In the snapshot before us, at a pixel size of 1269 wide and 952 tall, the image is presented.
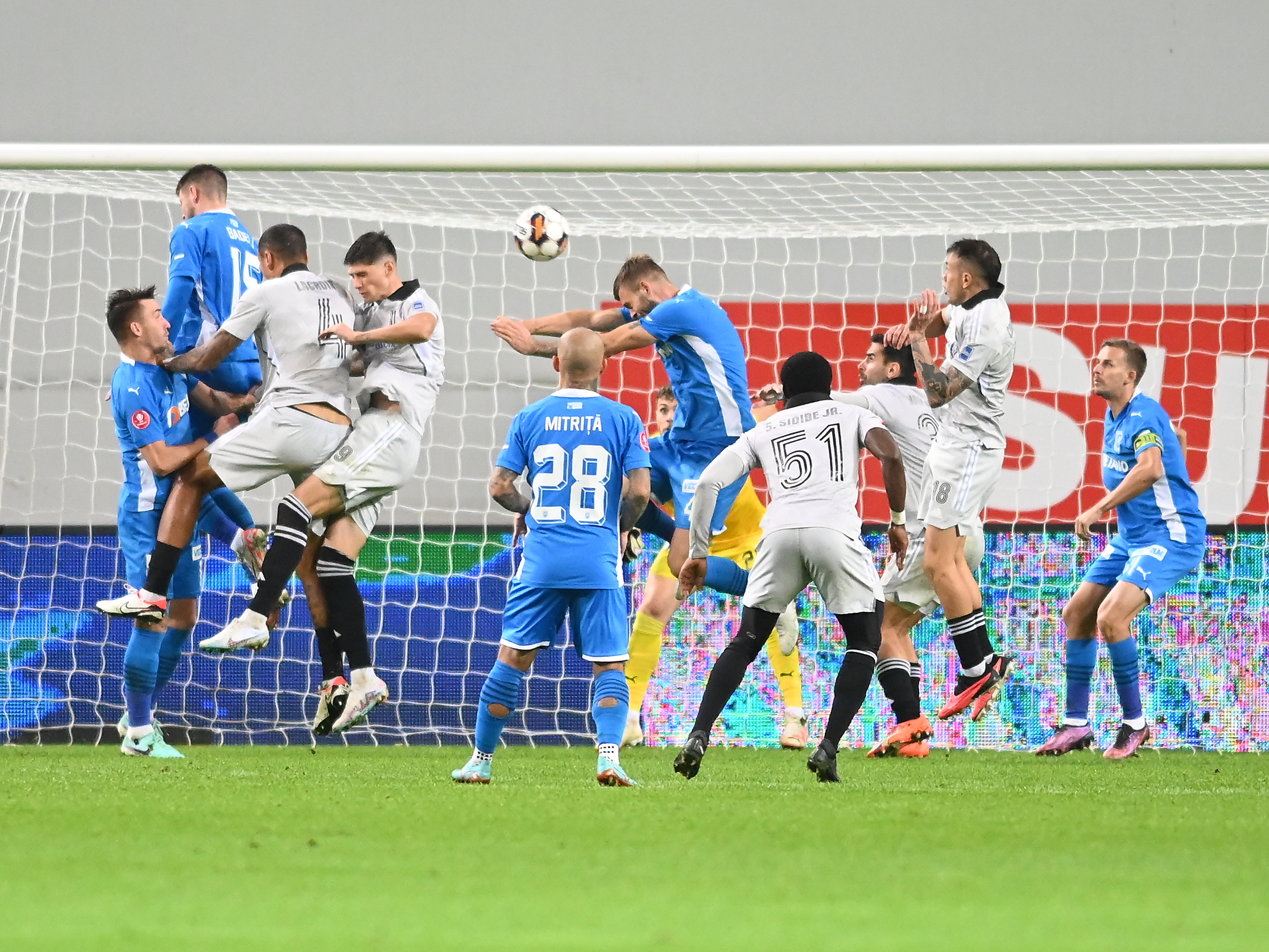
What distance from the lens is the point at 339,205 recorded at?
33.7 feet

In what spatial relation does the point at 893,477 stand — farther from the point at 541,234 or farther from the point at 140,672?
the point at 140,672

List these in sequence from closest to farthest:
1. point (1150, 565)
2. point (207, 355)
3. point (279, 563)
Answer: point (279, 563) < point (207, 355) < point (1150, 565)

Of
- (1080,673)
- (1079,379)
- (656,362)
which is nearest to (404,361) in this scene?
(656,362)

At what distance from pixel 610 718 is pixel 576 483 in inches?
31.1

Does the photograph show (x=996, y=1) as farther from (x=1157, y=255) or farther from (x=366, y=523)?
(x=366, y=523)

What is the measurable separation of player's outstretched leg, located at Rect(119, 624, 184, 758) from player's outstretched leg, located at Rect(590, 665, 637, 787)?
2.40 meters

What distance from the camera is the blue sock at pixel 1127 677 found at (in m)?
7.61

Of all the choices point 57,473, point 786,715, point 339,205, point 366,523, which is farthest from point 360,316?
point 57,473

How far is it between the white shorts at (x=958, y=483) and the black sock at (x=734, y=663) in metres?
1.63

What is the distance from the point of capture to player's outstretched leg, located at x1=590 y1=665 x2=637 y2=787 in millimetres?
5367

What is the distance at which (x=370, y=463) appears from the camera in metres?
6.82

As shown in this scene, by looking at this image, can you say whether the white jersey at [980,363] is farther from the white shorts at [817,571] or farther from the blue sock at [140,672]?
the blue sock at [140,672]

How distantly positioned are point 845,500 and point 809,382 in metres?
0.44

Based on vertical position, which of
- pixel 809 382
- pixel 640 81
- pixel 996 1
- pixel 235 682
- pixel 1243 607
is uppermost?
pixel 996 1
